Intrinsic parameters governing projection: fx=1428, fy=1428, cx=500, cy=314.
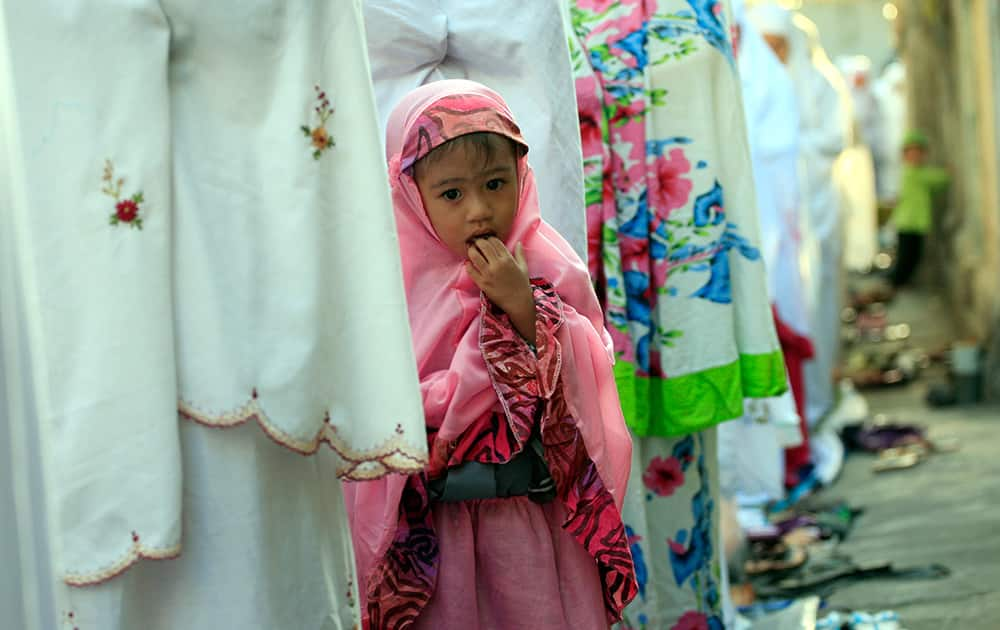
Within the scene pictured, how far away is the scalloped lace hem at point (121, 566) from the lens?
181cm

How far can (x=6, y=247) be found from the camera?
1952 millimetres

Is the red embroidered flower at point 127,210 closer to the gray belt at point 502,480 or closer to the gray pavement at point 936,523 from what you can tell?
the gray belt at point 502,480

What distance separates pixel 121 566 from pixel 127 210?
456 mm

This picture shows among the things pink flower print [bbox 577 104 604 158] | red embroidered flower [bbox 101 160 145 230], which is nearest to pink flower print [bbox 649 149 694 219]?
pink flower print [bbox 577 104 604 158]

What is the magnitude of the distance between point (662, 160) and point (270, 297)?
6.10ft

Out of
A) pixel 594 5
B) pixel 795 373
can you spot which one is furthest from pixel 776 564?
pixel 594 5

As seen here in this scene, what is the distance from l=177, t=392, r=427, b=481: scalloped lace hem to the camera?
1.90 metres

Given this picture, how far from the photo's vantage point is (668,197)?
142 inches

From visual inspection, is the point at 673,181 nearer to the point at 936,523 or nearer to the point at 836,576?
the point at 836,576

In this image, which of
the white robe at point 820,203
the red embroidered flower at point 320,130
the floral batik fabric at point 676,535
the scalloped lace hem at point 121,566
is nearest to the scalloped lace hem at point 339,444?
the scalloped lace hem at point 121,566

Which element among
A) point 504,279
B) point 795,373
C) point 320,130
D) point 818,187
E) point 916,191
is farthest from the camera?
point 916,191

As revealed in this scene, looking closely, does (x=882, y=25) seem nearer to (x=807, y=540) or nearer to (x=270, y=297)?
(x=807, y=540)

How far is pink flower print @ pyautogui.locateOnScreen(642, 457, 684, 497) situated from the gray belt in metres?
1.22

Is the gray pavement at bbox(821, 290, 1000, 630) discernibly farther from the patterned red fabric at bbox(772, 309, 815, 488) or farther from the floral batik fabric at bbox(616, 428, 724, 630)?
the floral batik fabric at bbox(616, 428, 724, 630)
